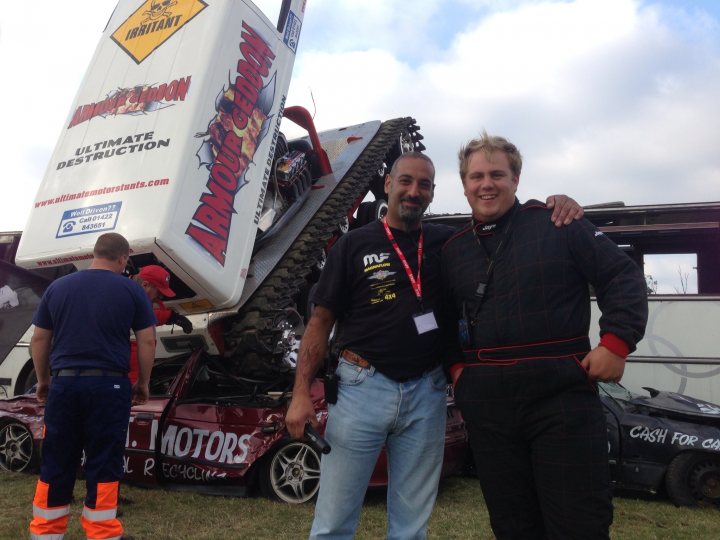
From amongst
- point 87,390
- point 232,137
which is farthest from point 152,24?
point 87,390

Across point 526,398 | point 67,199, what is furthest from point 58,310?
point 526,398

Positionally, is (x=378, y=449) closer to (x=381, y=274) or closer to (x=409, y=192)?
(x=381, y=274)

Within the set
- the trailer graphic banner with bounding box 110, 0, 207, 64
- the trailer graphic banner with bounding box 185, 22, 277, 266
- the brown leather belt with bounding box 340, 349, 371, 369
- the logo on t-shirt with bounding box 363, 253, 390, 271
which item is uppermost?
the trailer graphic banner with bounding box 110, 0, 207, 64

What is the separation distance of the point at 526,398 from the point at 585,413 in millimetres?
206

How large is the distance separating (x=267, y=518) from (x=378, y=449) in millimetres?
2264

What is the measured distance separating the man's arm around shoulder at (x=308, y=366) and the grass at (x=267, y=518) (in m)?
1.89

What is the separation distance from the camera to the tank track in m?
5.37

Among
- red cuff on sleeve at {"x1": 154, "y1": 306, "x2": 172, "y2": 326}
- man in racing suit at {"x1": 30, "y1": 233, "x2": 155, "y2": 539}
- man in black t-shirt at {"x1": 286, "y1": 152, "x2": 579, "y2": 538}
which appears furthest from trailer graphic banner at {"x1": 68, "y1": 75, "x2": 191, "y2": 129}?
man in black t-shirt at {"x1": 286, "y1": 152, "x2": 579, "y2": 538}

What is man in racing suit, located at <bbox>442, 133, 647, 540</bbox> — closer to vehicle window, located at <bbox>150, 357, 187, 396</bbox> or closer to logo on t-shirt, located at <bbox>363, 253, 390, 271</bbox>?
logo on t-shirt, located at <bbox>363, 253, 390, 271</bbox>

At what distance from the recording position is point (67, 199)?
5.30 metres

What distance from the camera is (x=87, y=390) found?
11.9 feet

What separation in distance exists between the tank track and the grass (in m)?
1.10

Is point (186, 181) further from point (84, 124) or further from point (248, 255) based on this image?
point (84, 124)

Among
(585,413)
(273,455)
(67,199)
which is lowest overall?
(273,455)
